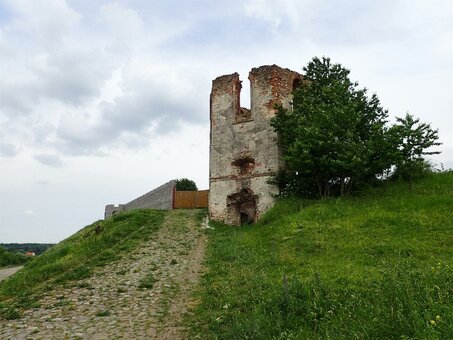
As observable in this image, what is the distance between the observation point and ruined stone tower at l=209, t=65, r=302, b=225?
63.9 ft

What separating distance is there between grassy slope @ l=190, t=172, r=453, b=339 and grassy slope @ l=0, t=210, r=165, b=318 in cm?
304

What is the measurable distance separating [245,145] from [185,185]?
1094 cm

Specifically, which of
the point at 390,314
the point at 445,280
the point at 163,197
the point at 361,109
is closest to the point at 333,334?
the point at 390,314

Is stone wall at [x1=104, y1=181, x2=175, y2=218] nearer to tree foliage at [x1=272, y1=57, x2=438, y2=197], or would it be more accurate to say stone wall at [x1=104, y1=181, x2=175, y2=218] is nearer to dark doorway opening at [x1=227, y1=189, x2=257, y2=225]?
dark doorway opening at [x1=227, y1=189, x2=257, y2=225]

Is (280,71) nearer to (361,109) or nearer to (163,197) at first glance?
(361,109)

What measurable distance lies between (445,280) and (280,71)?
51.1 ft

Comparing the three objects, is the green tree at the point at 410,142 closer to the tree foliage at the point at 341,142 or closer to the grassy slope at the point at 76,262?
the tree foliage at the point at 341,142

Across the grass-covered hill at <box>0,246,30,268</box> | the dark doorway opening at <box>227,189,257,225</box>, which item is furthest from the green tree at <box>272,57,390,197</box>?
the grass-covered hill at <box>0,246,30,268</box>

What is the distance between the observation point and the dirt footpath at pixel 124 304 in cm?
655

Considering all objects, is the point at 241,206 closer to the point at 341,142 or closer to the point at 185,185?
the point at 341,142

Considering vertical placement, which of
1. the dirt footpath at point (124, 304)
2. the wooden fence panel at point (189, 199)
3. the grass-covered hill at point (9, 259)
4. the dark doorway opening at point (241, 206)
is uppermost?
the wooden fence panel at point (189, 199)

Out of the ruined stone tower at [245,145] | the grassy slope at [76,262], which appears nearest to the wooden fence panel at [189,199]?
the ruined stone tower at [245,145]

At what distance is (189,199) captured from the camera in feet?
86.4

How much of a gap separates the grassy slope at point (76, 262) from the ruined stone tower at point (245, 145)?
11.5ft
